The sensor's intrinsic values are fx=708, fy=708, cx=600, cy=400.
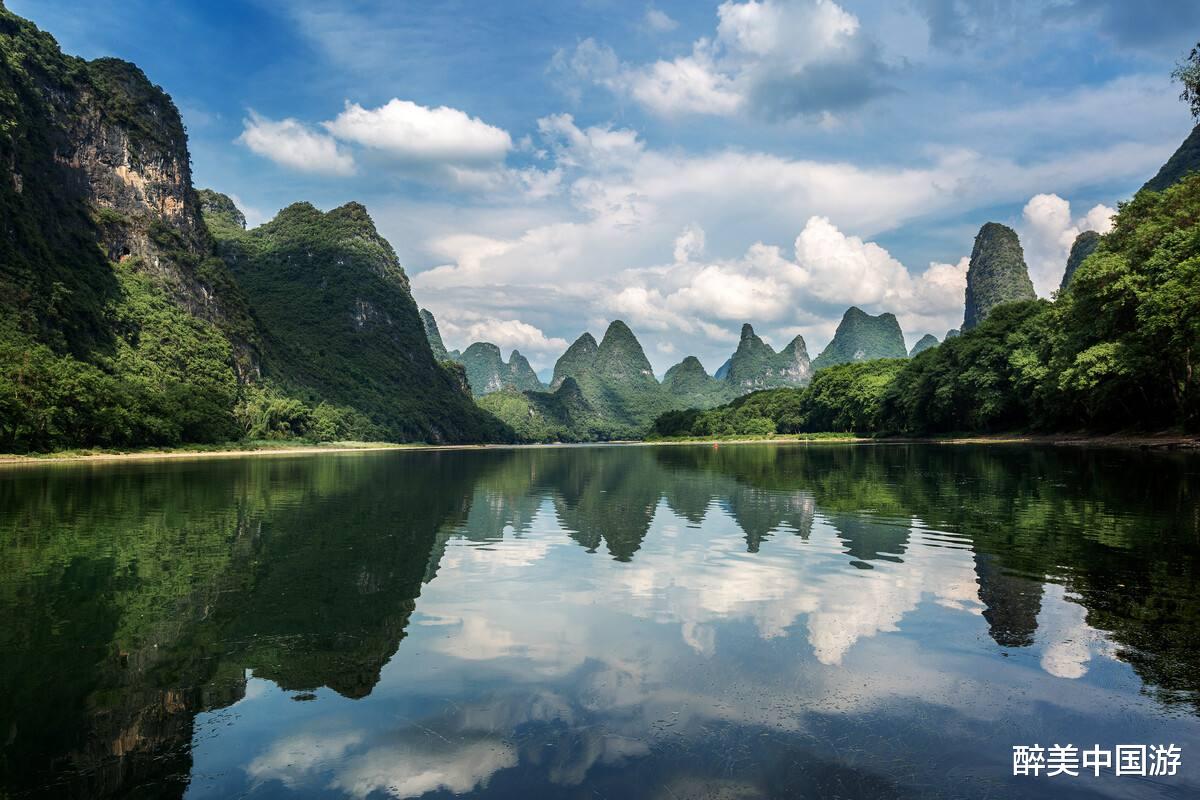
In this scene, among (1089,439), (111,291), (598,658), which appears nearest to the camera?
(598,658)

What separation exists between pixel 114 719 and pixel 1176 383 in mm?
65124

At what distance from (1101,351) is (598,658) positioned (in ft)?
191

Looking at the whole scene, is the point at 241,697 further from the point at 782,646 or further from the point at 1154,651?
the point at 1154,651

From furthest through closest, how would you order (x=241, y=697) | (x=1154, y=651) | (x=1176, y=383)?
(x=1176, y=383)
(x=1154, y=651)
(x=241, y=697)

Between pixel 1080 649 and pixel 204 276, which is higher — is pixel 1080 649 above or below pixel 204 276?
below

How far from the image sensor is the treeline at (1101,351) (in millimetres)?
48688

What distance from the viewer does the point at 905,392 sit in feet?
377

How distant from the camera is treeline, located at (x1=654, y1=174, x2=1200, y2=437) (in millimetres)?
48688

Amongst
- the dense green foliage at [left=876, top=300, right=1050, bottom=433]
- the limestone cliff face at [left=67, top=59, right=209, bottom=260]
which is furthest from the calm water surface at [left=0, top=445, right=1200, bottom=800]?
the limestone cliff face at [left=67, top=59, right=209, bottom=260]

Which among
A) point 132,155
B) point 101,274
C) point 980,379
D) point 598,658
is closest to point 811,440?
point 980,379

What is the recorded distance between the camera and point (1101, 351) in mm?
53844

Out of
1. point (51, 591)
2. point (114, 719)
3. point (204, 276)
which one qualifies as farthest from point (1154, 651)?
point (204, 276)

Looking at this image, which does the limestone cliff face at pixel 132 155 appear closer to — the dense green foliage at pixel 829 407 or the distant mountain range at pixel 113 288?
the distant mountain range at pixel 113 288

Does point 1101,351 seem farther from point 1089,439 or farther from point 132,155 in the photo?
point 132,155
